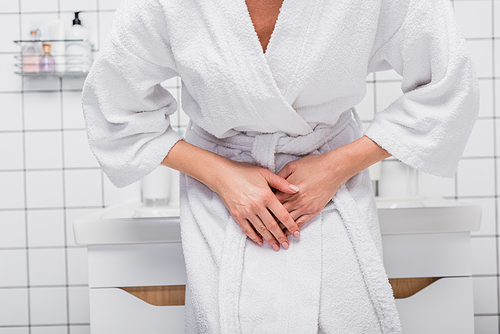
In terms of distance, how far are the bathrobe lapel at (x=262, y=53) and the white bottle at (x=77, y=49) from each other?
81cm

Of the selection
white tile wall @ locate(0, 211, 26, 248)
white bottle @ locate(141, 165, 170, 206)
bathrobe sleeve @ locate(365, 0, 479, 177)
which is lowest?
white tile wall @ locate(0, 211, 26, 248)

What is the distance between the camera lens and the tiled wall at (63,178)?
4.10ft

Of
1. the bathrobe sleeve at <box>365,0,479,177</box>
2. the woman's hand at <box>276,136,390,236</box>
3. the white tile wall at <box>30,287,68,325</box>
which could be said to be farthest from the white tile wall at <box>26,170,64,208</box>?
the bathrobe sleeve at <box>365,0,479,177</box>

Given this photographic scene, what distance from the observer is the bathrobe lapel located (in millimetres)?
532

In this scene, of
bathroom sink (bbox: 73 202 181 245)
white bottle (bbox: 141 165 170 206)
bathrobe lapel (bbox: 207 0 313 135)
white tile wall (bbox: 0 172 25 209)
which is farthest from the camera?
white tile wall (bbox: 0 172 25 209)

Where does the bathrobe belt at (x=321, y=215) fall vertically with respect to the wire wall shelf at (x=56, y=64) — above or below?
below

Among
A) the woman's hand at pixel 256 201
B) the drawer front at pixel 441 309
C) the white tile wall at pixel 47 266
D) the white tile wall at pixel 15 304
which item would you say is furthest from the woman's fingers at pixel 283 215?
the white tile wall at pixel 15 304

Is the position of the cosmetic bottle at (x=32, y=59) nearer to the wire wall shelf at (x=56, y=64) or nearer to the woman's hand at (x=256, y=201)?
the wire wall shelf at (x=56, y=64)

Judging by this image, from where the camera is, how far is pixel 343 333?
540mm

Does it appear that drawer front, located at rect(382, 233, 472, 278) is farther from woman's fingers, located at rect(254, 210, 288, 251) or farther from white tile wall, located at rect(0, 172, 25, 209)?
white tile wall, located at rect(0, 172, 25, 209)

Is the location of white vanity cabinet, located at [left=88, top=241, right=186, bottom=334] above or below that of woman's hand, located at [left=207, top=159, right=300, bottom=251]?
below

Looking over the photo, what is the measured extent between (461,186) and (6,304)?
1516 millimetres

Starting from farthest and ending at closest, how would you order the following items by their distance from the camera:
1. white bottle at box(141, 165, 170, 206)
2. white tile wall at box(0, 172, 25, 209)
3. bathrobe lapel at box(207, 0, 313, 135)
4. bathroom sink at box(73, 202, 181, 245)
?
white tile wall at box(0, 172, 25, 209)
white bottle at box(141, 165, 170, 206)
bathroom sink at box(73, 202, 181, 245)
bathrobe lapel at box(207, 0, 313, 135)

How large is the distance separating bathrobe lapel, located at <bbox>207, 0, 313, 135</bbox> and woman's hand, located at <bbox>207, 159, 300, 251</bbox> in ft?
0.35
